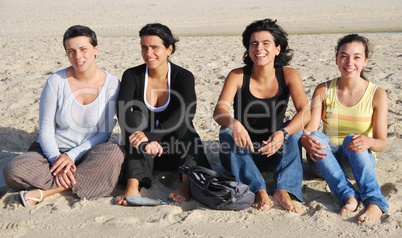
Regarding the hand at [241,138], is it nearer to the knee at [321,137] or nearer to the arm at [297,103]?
the arm at [297,103]

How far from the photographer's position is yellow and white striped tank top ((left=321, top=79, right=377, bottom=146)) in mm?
3594

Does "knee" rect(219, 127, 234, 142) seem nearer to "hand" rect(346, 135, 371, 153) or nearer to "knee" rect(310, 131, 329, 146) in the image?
"knee" rect(310, 131, 329, 146)

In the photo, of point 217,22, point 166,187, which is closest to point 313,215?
point 166,187

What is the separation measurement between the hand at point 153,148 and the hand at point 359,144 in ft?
4.40

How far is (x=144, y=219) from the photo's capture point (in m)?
3.23

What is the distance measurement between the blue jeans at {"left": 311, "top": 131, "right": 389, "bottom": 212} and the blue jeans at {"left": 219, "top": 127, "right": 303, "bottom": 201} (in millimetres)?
151

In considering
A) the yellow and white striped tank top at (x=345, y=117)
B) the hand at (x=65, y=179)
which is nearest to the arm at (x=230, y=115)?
the yellow and white striped tank top at (x=345, y=117)

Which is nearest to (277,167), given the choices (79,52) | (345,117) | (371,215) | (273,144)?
(273,144)

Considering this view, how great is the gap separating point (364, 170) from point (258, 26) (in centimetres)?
130

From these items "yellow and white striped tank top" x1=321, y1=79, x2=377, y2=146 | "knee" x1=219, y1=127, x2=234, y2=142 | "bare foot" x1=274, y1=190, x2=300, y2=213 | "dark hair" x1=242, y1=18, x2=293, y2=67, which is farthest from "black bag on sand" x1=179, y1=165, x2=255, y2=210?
"dark hair" x1=242, y1=18, x2=293, y2=67

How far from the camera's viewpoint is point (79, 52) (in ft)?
12.0

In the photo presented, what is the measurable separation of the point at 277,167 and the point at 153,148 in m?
0.91

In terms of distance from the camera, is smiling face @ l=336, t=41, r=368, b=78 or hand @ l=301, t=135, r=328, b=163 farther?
smiling face @ l=336, t=41, r=368, b=78

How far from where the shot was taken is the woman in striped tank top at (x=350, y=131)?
3.31 m
